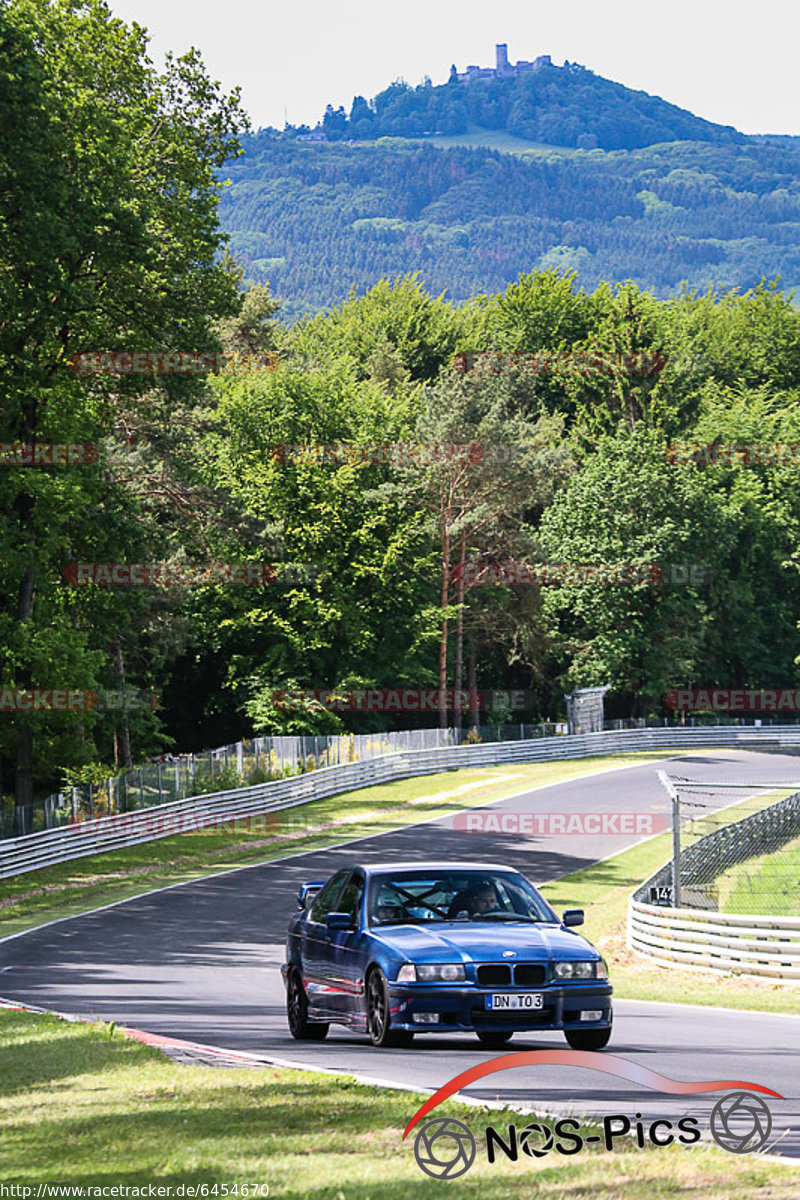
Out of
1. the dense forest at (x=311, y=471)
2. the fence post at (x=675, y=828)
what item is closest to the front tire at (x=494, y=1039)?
the fence post at (x=675, y=828)

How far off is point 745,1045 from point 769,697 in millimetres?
78154

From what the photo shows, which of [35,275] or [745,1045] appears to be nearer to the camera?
[745,1045]

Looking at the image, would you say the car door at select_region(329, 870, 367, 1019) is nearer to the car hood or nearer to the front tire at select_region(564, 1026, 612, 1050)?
the car hood

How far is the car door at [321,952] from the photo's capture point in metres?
12.5

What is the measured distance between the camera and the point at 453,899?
40.4 feet

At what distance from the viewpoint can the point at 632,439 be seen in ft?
266

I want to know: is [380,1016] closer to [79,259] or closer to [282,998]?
[282,998]

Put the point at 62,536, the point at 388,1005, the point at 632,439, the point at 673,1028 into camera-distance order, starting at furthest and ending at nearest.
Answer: the point at 632,439, the point at 62,536, the point at 673,1028, the point at 388,1005

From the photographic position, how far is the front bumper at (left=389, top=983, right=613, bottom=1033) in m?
10.9

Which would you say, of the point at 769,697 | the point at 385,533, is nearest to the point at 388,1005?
the point at 385,533

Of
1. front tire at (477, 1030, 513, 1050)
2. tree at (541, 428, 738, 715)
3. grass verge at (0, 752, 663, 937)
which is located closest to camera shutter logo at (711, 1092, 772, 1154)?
front tire at (477, 1030, 513, 1050)

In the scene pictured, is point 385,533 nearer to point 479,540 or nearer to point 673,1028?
point 479,540

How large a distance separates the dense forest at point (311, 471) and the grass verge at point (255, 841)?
4.08 meters

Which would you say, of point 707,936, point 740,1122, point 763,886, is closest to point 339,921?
point 740,1122
